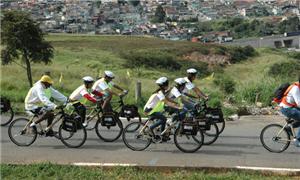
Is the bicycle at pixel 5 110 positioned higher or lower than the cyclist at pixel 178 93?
lower

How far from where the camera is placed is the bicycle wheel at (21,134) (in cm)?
1127

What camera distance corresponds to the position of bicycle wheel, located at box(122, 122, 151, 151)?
426 inches

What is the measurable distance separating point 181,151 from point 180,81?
Answer: 5.10 feet

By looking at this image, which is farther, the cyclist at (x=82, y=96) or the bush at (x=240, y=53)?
the bush at (x=240, y=53)

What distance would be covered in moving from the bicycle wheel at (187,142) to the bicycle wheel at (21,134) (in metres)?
3.25

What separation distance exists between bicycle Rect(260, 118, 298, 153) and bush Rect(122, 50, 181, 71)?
48.1 metres

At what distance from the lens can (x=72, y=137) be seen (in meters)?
11.4

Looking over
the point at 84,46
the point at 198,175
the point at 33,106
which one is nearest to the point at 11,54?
the point at 33,106

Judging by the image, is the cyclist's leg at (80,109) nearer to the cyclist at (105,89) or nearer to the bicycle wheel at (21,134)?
the cyclist at (105,89)

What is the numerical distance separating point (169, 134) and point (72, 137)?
7.53 feet

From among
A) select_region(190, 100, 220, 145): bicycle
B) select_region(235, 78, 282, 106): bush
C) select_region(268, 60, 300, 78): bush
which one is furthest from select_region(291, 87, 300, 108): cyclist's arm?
select_region(268, 60, 300, 78): bush

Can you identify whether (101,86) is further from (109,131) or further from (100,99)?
(109,131)

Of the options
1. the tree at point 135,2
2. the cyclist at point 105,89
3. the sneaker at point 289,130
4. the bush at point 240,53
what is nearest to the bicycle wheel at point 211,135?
the sneaker at point 289,130

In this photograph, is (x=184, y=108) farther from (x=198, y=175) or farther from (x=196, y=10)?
(x=196, y=10)
